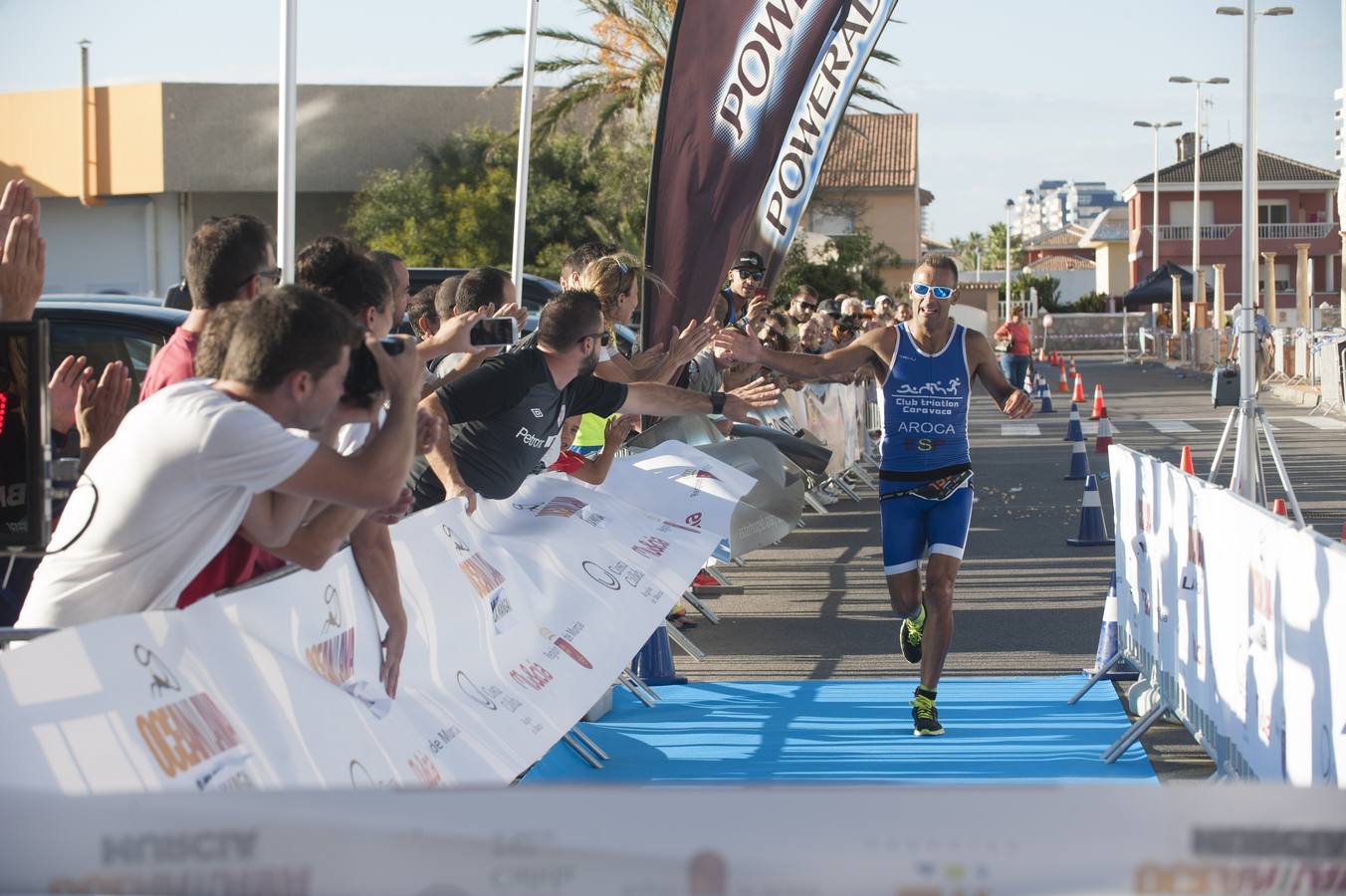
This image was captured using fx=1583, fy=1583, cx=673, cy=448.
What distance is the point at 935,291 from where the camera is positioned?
780 cm

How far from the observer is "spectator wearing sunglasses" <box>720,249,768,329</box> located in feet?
34.6

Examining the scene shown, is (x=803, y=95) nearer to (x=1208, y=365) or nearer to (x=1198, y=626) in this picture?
(x=1198, y=626)

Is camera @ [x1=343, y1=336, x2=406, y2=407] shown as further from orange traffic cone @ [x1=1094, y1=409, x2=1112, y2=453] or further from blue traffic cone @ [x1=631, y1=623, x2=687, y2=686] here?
orange traffic cone @ [x1=1094, y1=409, x2=1112, y2=453]

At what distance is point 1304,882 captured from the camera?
Result: 82.8 inches

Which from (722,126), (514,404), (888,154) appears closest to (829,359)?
(514,404)

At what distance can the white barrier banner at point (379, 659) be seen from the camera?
2980 mm

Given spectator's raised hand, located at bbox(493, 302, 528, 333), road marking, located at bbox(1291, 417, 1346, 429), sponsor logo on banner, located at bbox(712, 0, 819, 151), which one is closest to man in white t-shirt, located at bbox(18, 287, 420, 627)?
spectator's raised hand, located at bbox(493, 302, 528, 333)

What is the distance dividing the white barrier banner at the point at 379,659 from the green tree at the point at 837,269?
2804 centimetres

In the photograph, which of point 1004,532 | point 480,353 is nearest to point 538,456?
point 480,353

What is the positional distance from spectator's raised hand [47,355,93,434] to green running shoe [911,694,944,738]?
155 inches

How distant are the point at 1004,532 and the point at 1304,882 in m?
12.5

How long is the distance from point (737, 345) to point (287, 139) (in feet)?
9.82

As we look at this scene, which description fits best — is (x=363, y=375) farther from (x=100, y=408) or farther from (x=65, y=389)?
(x=65, y=389)

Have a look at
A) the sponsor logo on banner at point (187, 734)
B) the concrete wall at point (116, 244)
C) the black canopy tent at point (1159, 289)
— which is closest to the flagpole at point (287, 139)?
the sponsor logo on banner at point (187, 734)
